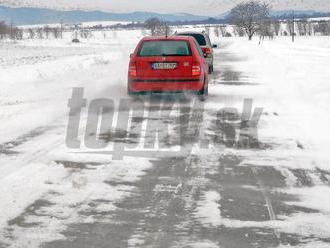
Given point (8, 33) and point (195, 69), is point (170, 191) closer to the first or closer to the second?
point (195, 69)

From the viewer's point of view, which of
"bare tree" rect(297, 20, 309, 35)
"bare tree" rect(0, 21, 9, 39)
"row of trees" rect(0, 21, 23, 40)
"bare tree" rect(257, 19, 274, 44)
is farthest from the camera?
"bare tree" rect(297, 20, 309, 35)

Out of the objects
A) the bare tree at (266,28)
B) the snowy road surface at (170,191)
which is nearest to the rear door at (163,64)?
the snowy road surface at (170,191)

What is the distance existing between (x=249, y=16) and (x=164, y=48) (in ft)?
391

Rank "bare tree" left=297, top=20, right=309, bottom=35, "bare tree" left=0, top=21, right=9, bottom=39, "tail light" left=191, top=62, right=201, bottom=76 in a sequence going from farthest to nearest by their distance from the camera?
"bare tree" left=297, top=20, right=309, bottom=35 < "bare tree" left=0, top=21, right=9, bottom=39 < "tail light" left=191, top=62, right=201, bottom=76

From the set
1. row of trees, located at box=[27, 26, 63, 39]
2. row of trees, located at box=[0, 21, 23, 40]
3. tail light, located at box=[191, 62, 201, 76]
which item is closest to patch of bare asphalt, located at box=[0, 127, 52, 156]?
tail light, located at box=[191, 62, 201, 76]

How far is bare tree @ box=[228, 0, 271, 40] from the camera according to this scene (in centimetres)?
12569

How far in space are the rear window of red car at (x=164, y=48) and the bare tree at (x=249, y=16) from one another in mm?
114426

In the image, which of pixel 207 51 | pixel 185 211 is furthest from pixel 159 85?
pixel 207 51

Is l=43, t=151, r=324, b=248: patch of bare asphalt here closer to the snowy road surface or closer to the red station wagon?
the snowy road surface

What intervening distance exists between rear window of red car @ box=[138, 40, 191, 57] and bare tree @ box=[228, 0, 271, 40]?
114 m

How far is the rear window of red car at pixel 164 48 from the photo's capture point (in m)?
12.8

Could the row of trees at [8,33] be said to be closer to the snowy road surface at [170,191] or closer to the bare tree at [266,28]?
the bare tree at [266,28]

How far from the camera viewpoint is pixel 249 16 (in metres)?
128

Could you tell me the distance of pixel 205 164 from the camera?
6684mm
